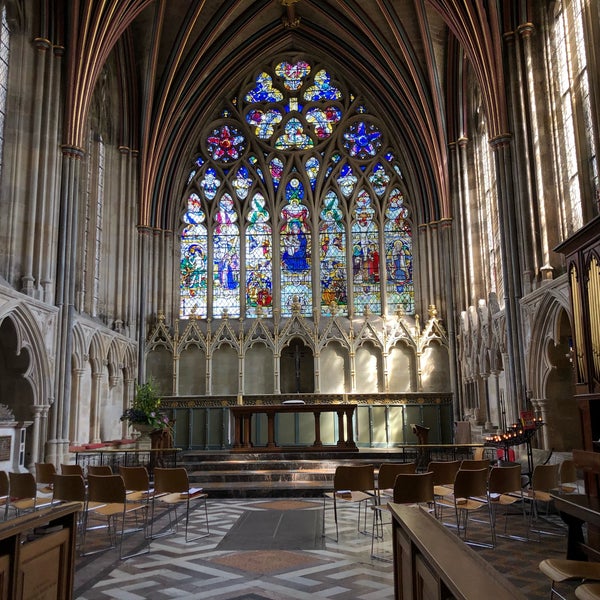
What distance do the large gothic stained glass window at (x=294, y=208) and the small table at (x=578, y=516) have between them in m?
17.3

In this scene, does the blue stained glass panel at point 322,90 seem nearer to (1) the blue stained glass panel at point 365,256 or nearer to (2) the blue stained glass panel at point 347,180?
(2) the blue stained glass panel at point 347,180

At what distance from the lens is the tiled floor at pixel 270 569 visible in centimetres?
630

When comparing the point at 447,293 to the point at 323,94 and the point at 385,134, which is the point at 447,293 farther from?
the point at 323,94

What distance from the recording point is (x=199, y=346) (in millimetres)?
23953

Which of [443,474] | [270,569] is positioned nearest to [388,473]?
[443,474]

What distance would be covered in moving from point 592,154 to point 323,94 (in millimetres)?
15737

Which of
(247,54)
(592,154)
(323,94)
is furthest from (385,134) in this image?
(592,154)

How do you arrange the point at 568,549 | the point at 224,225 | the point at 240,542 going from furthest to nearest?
the point at 224,225 → the point at 240,542 → the point at 568,549

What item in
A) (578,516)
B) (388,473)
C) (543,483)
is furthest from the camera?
(388,473)

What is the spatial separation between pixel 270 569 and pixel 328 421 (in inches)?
614

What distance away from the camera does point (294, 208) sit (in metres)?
26.4


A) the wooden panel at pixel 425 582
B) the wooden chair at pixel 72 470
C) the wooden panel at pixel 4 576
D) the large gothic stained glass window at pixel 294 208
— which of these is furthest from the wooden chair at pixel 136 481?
the large gothic stained glass window at pixel 294 208

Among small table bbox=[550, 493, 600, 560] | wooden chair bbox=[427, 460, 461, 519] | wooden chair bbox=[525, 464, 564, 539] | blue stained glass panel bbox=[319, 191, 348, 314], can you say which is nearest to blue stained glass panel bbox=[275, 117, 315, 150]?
blue stained glass panel bbox=[319, 191, 348, 314]

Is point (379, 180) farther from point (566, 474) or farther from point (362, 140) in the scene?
point (566, 474)
